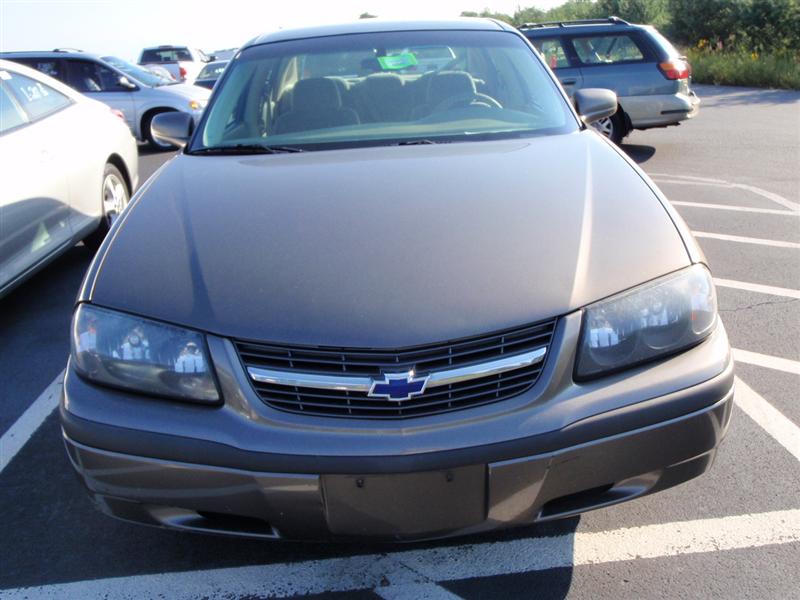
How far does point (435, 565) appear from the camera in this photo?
8.39 feet

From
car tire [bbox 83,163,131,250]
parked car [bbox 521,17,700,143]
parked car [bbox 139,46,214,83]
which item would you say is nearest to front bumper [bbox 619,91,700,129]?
parked car [bbox 521,17,700,143]

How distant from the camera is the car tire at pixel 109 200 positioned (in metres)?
5.95

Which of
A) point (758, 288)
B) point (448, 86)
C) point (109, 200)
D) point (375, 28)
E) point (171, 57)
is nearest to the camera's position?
point (448, 86)

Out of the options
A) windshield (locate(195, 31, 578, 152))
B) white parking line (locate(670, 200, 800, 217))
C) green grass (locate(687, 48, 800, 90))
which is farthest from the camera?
green grass (locate(687, 48, 800, 90))

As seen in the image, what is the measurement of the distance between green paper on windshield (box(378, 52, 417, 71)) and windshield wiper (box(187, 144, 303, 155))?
74 centimetres

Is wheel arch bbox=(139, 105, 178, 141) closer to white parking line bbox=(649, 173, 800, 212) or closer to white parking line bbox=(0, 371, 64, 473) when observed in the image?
white parking line bbox=(649, 173, 800, 212)

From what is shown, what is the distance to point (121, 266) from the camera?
8.08 feet

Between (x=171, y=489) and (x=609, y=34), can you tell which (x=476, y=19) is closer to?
(x=171, y=489)

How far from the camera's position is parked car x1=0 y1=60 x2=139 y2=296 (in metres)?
4.63

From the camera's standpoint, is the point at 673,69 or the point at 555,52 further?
the point at 555,52

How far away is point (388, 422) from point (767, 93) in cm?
1723

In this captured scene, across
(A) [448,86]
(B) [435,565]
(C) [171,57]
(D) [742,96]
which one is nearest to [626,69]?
(A) [448,86]

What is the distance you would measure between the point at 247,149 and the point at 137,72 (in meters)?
10.4

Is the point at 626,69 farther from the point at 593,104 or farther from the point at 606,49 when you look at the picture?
the point at 593,104
